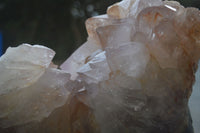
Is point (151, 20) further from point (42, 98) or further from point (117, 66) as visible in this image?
point (42, 98)

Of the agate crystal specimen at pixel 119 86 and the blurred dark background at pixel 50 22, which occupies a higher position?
the agate crystal specimen at pixel 119 86

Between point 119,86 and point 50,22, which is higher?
point 119,86

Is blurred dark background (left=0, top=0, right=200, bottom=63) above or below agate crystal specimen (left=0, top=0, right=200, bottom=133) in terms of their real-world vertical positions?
below

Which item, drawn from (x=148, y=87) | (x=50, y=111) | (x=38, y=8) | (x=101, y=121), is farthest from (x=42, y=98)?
(x=38, y=8)

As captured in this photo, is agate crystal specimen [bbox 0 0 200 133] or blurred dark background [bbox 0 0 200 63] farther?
blurred dark background [bbox 0 0 200 63]

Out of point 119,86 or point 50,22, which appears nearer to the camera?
point 119,86
